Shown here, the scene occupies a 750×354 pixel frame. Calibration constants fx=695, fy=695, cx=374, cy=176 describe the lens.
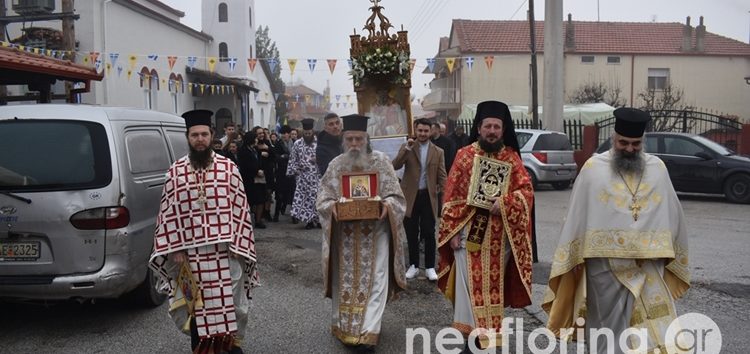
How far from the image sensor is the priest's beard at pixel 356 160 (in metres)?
5.78

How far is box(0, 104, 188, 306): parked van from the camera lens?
543 cm

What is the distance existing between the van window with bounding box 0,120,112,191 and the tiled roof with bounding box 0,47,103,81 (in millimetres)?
2919

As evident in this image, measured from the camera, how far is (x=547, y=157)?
709 inches

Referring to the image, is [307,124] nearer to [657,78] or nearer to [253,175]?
[253,175]

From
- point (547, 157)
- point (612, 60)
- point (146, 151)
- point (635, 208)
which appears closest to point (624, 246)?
point (635, 208)

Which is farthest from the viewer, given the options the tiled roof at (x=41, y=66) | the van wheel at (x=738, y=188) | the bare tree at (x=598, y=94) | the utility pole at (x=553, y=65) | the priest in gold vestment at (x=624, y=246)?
the bare tree at (x=598, y=94)

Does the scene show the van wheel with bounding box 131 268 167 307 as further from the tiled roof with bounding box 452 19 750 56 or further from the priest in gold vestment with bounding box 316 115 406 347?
the tiled roof with bounding box 452 19 750 56

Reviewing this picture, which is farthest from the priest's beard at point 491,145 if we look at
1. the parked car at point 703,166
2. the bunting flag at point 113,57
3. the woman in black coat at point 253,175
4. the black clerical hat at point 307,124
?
the bunting flag at point 113,57

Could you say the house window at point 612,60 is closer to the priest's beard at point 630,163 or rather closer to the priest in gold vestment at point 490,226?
the priest in gold vestment at point 490,226

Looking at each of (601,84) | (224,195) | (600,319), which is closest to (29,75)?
(224,195)

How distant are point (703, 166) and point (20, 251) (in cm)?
1423

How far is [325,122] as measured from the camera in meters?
9.99

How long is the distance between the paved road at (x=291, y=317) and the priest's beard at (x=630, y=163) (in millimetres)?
1652

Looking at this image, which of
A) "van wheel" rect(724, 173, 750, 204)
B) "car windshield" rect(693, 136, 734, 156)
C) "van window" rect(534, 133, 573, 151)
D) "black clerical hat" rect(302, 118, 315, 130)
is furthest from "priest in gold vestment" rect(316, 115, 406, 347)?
"van window" rect(534, 133, 573, 151)
